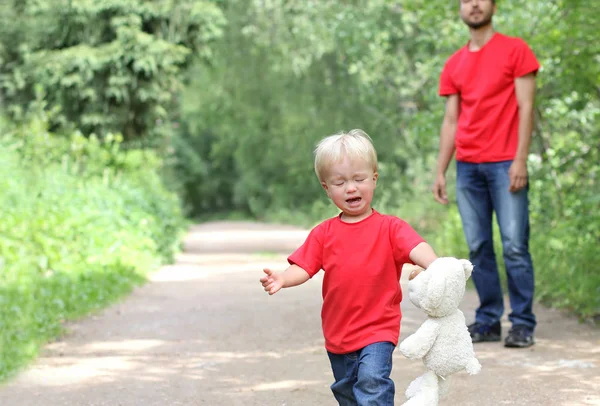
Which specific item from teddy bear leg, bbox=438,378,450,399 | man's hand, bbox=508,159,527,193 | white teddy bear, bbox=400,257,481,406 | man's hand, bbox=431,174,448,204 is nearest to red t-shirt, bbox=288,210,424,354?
white teddy bear, bbox=400,257,481,406

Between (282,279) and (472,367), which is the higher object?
(282,279)

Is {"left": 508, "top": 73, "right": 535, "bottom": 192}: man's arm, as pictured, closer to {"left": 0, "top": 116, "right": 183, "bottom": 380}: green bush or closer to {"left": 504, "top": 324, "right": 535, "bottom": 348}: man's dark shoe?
{"left": 504, "top": 324, "right": 535, "bottom": 348}: man's dark shoe

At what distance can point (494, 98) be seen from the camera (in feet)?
20.7

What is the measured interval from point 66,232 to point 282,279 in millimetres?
7818

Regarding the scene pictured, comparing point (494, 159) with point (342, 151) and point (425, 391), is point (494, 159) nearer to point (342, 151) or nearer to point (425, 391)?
point (342, 151)

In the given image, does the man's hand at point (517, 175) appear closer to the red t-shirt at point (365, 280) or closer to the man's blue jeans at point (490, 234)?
the man's blue jeans at point (490, 234)

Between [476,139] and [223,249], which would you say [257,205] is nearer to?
[223,249]

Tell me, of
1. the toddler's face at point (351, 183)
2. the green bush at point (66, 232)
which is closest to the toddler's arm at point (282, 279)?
the toddler's face at point (351, 183)

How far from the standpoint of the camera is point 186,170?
2275 inches

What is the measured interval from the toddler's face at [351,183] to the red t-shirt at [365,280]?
0.10 metres

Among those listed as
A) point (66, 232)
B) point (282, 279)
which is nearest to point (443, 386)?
point (282, 279)

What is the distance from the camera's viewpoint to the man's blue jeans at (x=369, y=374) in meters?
3.59

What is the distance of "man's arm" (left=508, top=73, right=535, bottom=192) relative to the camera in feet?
20.3

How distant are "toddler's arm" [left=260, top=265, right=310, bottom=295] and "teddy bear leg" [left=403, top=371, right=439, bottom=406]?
0.61 meters
